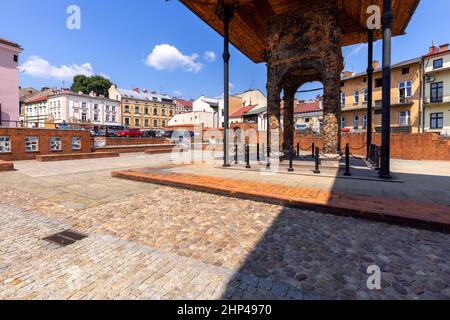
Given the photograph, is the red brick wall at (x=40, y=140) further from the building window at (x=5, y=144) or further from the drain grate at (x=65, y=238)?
the drain grate at (x=65, y=238)

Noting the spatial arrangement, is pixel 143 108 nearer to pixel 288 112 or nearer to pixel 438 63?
pixel 288 112

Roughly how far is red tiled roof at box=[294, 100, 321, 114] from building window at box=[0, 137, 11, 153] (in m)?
38.0

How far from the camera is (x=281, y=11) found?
35.6ft

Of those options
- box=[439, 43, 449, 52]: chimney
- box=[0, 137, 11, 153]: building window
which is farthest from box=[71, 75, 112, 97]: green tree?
box=[439, 43, 449, 52]: chimney

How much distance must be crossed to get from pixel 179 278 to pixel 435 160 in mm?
19456

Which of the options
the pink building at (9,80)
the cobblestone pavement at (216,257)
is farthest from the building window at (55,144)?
the cobblestone pavement at (216,257)

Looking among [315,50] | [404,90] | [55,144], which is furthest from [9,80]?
[404,90]

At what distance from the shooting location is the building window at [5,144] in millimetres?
14329

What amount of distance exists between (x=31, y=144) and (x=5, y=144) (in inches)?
55.7

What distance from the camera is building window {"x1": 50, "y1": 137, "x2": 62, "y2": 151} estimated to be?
16930mm
